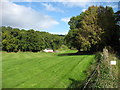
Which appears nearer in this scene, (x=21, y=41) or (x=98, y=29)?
(x=98, y=29)

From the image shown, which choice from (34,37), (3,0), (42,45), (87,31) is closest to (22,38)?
(34,37)

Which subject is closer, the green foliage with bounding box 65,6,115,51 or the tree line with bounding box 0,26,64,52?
the green foliage with bounding box 65,6,115,51

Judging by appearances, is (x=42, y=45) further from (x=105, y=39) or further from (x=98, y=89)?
(x=98, y=89)

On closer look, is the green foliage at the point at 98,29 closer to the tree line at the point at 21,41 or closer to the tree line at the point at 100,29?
the tree line at the point at 100,29

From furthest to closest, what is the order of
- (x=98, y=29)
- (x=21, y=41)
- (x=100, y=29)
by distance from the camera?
(x=21, y=41), (x=98, y=29), (x=100, y=29)

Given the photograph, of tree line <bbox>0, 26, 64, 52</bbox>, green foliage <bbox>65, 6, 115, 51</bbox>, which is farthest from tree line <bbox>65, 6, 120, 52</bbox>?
tree line <bbox>0, 26, 64, 52</bbox>

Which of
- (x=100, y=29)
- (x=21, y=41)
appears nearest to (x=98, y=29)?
(x=100, y=29)

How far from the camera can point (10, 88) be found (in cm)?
509

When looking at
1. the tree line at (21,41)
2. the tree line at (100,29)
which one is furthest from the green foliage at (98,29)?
the tree line at (21,41)

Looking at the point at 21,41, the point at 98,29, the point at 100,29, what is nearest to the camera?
the point at 100,29

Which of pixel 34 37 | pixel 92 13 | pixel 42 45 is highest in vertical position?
pixel 92 13

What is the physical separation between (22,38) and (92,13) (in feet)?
117

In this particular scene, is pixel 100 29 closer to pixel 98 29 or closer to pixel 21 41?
pixel 98 29

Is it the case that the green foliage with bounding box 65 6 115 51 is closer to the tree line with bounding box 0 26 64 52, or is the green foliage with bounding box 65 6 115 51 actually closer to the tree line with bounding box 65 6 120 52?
the tree line with bounding box 65 6 120 52
